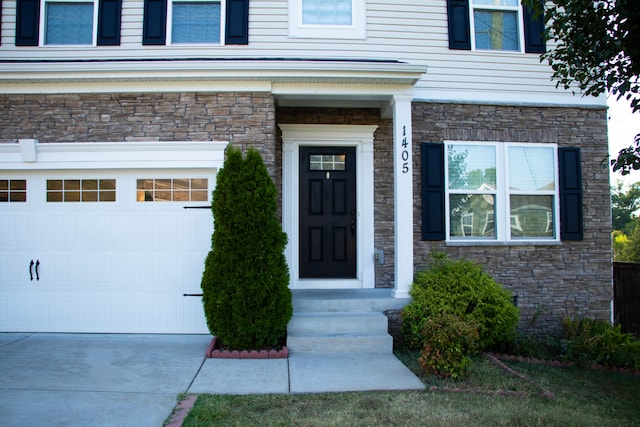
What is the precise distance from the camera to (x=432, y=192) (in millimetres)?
7078

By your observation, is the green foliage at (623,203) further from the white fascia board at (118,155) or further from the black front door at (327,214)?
the white fascia board at (118,155)

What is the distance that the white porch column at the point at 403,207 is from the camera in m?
6.54

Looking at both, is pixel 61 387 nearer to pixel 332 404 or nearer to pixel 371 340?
pixel 332 404

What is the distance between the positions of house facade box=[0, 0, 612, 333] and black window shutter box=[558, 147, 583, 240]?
31 millimetres

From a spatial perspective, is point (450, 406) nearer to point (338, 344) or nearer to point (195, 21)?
point (338, 344)

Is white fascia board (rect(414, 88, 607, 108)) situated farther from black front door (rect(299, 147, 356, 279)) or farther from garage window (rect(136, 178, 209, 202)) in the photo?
garage window (rect(136, 178, 209, 202))

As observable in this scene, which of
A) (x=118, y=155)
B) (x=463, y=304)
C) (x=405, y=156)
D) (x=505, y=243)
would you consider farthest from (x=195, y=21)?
(x=505, y=243)

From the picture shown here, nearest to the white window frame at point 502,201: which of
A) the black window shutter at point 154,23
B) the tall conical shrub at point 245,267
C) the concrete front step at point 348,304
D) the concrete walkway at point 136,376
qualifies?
the concrete front step at point 348,304

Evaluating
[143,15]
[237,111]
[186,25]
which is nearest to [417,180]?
[237,111]

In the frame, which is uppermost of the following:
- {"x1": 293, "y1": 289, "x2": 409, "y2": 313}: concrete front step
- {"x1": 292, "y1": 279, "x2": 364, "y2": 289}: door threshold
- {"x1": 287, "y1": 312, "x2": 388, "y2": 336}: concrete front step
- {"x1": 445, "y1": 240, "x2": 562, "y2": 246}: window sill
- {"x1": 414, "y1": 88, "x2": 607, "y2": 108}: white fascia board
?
{"x1": 414, "y1": 88, "x2": 607, "y2": 108}: white fascia board

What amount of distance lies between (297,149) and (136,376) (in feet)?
13.7

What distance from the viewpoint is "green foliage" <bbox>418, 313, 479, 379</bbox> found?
15.6 feet

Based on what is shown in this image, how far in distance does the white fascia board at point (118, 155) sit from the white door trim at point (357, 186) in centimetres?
143

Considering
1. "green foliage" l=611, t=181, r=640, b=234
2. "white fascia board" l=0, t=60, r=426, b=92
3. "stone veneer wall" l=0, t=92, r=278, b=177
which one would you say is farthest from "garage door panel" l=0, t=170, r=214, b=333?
"green foliage" l=611, t=181, r=640, b=234
